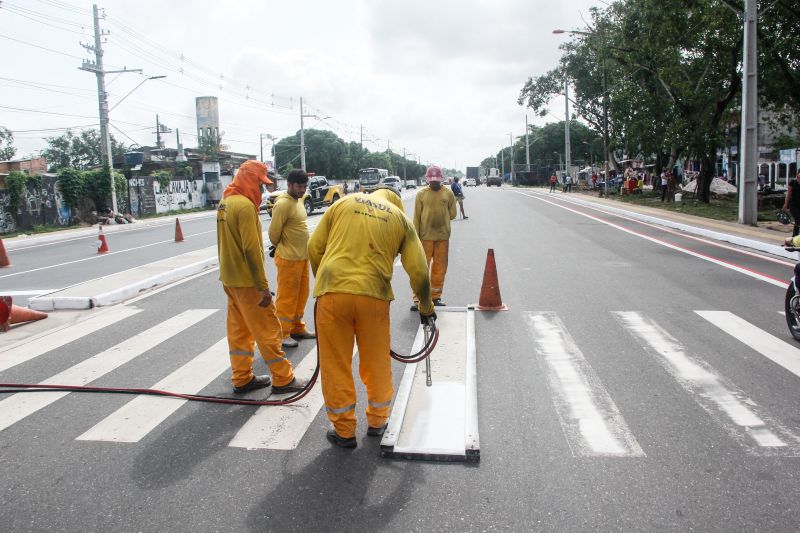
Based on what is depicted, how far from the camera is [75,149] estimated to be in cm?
8156

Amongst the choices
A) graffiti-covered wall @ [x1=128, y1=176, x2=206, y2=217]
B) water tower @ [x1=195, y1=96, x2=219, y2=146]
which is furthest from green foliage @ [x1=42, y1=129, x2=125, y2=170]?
graffiti-covered wall @ [x1=128, y1=176, x2=206, y2=217]

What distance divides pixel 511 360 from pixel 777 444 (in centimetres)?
243

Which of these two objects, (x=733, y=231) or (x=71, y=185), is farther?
(x=71, y=185)

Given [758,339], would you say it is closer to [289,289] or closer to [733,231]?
[289,289]

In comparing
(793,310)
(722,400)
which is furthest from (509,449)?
(793,310)

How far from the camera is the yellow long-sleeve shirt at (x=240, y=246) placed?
5.07 m

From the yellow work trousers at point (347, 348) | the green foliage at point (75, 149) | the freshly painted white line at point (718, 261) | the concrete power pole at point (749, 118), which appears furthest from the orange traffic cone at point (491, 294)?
the green foliage at point (75, 149)

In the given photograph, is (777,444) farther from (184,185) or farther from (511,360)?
(184,185)

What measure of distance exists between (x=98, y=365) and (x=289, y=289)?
6.49ft

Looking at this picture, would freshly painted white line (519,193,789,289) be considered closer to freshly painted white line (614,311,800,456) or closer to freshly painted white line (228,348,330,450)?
freshly painted white line (614,311,800,456)

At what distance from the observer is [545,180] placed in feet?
259

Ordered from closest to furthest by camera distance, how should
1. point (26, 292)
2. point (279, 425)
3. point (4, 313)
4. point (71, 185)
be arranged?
1. point (279, 425)
2. point (4, 313)
3. point (26, 292)
4. point (71, 185)

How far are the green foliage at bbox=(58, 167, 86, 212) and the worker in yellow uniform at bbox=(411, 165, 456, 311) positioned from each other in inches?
1100

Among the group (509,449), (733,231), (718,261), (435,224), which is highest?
(435,224)
